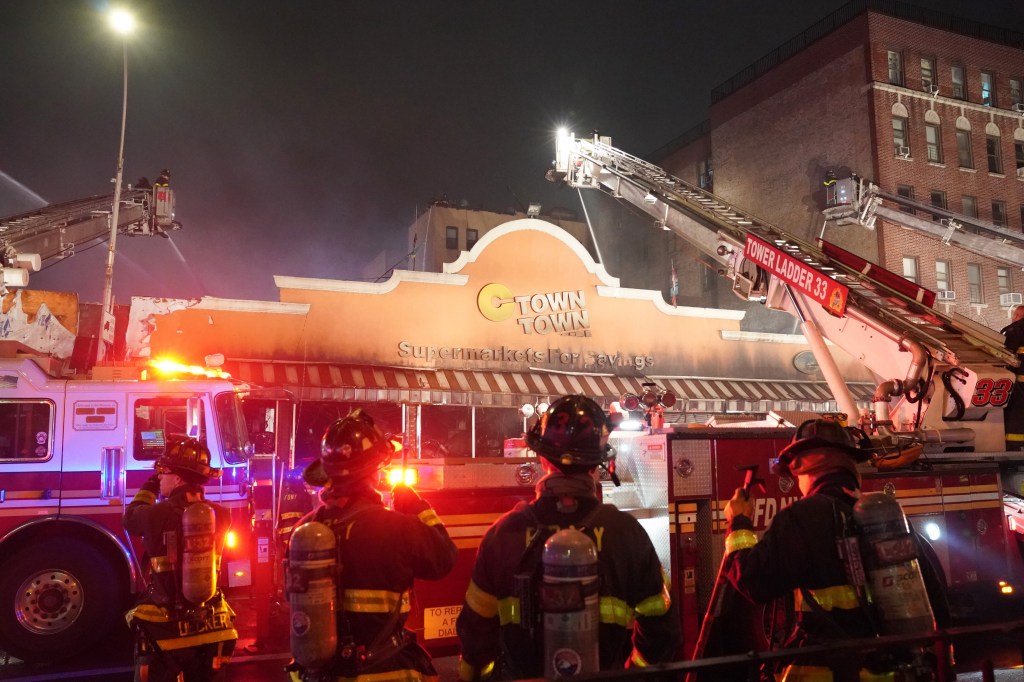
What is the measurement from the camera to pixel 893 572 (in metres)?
2.88

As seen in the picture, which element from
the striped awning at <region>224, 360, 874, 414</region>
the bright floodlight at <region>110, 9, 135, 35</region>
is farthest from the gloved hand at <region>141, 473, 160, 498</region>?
the bright floodlight at <region>110, 9, 135, 35</region>

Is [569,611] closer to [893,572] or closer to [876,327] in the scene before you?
[893,572]

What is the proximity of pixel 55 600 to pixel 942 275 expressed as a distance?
28202 millimetres

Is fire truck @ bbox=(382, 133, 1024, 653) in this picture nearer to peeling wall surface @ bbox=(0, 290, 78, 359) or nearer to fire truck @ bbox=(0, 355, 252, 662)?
fire truck @ bbox=(0, 355, 252, 662)

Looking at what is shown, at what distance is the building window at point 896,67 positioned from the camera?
88.9 feet

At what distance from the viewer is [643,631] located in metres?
2.63

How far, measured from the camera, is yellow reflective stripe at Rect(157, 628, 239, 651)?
4.16 m

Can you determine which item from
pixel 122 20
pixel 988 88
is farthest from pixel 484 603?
pixel 988 88

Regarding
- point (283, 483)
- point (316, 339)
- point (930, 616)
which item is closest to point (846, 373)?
point (316, 339)

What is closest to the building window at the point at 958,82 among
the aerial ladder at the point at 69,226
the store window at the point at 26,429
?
the aerial ladder at the point at 69,226

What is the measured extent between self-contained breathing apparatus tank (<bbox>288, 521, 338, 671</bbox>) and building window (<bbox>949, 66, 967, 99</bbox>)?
32.1 meters

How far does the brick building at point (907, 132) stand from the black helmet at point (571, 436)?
25859 millimetres

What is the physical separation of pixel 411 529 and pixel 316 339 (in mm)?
12881

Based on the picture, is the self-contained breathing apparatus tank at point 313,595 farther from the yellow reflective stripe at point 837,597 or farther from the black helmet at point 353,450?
the yellow reflective stripe at point 837,597
